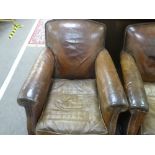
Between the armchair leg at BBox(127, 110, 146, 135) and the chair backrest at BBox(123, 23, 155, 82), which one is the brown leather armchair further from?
the chair backrest at BBox(123, 23, 155, 82)

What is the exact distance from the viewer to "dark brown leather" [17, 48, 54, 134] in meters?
1.22

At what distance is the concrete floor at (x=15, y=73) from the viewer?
69.6 inches

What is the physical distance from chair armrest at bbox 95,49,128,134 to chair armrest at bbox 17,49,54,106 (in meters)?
0.38

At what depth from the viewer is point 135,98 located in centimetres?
122

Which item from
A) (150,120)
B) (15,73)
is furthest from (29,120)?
(15,73)

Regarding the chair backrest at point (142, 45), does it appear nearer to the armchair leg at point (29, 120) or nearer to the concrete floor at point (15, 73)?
the armchair leg at point (29, 120)

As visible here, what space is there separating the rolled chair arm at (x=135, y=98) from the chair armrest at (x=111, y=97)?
0.06m

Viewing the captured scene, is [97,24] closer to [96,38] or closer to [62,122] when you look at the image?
[96,38]

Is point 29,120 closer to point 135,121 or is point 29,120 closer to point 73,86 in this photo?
point 73,86

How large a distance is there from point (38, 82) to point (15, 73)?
1194mm

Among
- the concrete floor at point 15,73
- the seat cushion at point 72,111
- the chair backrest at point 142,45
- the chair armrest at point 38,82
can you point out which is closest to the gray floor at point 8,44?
the concrete floor at point 15,73

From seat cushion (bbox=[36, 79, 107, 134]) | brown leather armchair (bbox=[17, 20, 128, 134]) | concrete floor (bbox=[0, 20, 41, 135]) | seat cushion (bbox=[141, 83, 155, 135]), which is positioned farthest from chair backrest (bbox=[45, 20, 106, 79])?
concrete floor (bbox=[0, 20, 41, 135])
